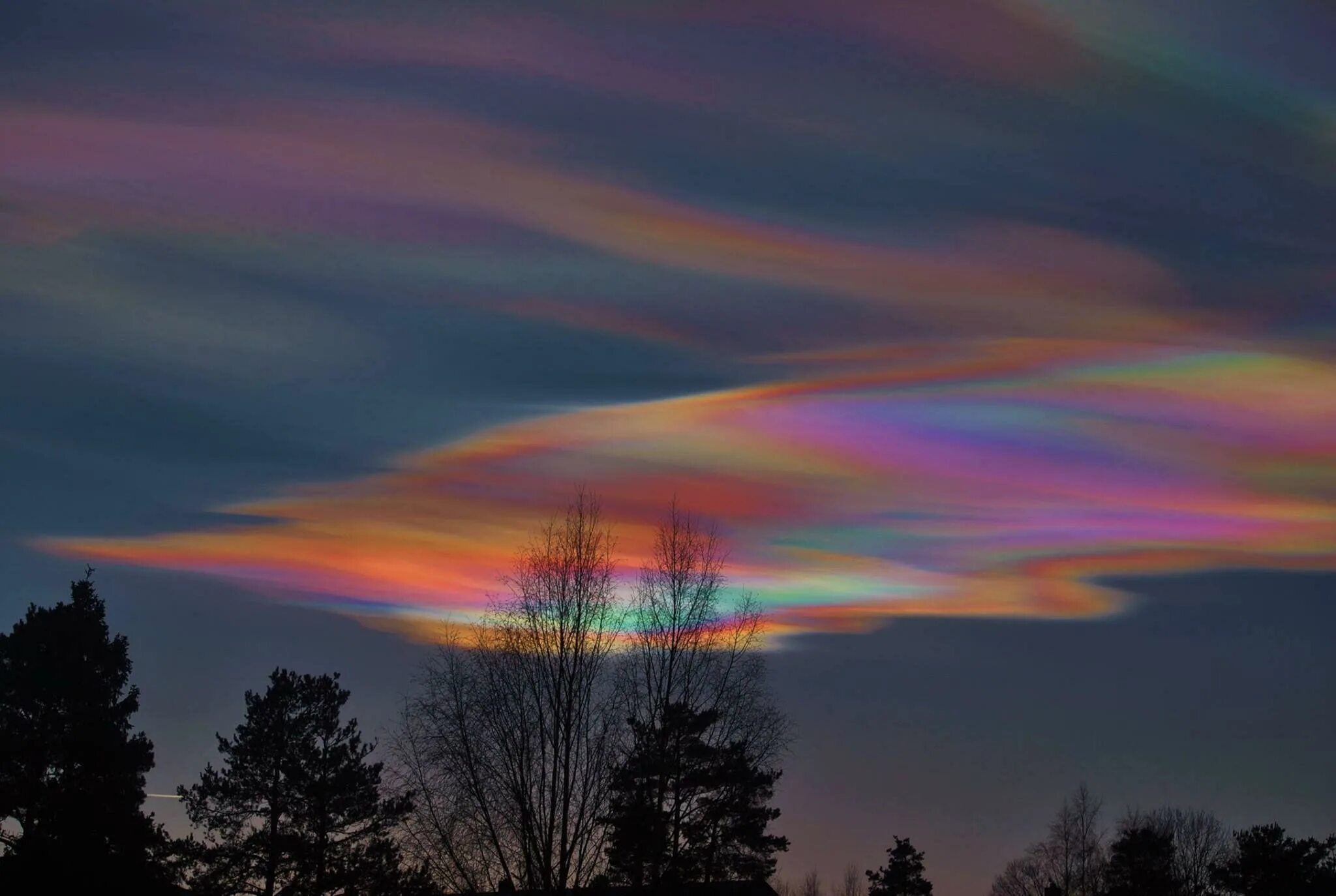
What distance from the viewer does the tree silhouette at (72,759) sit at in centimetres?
4034

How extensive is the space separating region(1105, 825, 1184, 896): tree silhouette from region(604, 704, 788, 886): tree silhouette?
26.7 metres

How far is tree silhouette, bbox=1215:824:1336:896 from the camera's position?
73.5 metres

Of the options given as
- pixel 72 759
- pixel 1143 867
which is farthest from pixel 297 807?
pixel 1143 867

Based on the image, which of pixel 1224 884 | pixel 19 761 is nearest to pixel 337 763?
pixel 19 761

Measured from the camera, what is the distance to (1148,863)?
3246 inches

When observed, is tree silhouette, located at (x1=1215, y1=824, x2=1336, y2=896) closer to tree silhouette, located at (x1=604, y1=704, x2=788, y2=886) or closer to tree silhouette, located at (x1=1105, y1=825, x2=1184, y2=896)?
tree silhouette, located at (x1=1105, y1=825, x2=1184, y2=896)

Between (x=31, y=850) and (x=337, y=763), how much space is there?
50.4 feet

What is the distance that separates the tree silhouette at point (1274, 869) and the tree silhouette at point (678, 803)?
31825 millimetres

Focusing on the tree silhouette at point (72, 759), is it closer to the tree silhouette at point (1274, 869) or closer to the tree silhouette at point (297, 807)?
the tree silhouette at point (297, 807)

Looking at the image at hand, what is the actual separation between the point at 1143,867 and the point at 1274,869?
6.95 metres

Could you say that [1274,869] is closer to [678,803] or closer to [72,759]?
[678,803]

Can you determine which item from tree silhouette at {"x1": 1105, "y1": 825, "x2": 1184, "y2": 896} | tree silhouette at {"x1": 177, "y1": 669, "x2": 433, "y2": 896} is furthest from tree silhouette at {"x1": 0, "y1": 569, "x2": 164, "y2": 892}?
tree silhouette at {"x1": 1105, "y1": 825, "x2": 1184, "y2": 896}

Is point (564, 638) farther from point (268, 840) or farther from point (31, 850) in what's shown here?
point (31, 850)

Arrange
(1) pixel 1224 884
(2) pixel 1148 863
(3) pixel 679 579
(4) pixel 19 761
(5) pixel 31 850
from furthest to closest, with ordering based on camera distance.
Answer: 1. (2) pixel 1148 863
2. (1) pixel 1224 884
3. (3) pixel 679 579
4. (4) pixel 19 761
5. (5) pixel 31 850
